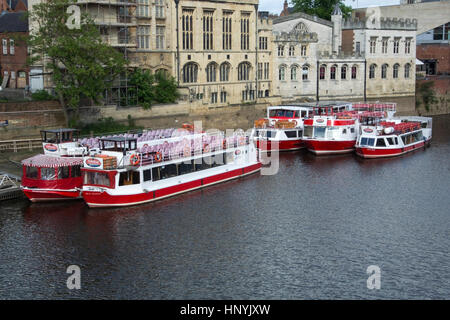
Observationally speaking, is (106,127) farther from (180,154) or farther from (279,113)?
(279,113)

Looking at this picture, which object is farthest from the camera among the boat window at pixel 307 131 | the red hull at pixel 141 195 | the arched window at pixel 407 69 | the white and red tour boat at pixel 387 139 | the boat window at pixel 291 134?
the arched window at pixel 407 69

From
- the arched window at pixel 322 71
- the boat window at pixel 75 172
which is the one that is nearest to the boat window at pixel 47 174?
the boat window at pixel 75 172

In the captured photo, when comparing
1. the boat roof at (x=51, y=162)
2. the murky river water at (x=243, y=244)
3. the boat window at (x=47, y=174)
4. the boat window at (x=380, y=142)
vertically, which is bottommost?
the murky river water at (x=243, y=244)

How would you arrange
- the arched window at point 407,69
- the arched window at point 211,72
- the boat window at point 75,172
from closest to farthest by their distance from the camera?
the boat window at point 75,172, the arched window at point 211,72, the arched window at point 407,69

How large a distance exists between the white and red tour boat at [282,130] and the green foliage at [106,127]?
38.4 ft

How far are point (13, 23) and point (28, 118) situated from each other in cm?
2211

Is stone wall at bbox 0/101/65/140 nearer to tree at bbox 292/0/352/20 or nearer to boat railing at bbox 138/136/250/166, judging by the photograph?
boat railing at bbox 138/136/250/166

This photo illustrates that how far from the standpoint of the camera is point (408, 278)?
29.5 meters

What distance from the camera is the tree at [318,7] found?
322ft

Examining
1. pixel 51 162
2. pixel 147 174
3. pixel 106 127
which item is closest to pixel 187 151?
pixel 147 174

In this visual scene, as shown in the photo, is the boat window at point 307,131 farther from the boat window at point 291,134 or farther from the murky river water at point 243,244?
the murky river water at point 243,244

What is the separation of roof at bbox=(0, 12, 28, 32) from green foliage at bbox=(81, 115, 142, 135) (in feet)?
55.0

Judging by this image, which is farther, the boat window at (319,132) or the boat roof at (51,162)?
the boat window at (319,132)

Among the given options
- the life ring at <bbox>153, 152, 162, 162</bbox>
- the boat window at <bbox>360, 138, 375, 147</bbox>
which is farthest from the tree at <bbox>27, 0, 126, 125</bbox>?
the boat window at <bbox>360, 138, 375, 147</bbox>
